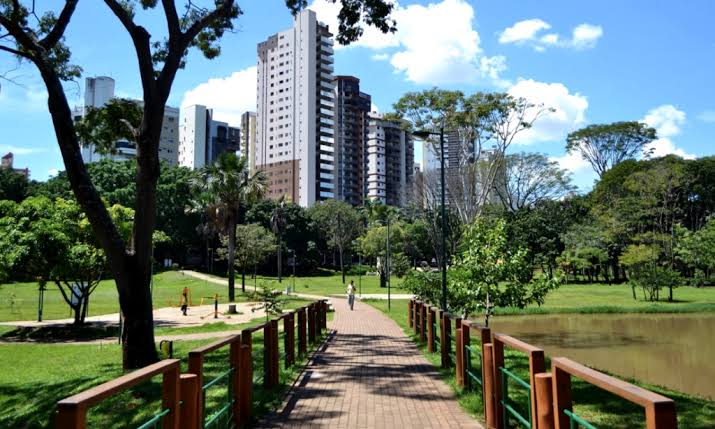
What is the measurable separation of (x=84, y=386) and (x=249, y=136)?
121027 mm

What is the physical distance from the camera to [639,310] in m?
31.8

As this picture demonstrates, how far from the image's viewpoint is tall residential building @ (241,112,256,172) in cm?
12241

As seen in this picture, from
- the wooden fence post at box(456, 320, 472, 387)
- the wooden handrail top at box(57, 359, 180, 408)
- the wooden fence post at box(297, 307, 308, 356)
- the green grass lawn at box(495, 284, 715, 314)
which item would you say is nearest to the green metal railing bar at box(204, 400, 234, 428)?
the wooden handrail top at box(57, 359, 180, 408)

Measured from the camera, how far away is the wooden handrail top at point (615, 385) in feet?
8.95

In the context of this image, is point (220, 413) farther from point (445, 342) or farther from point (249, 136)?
point (249, 136)

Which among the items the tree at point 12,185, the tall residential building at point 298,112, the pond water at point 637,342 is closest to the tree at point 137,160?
the pond water at point 637,342

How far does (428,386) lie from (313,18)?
346 ft

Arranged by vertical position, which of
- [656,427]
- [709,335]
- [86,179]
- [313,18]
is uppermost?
[313,18]

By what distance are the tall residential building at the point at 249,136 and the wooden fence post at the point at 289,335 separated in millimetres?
110177

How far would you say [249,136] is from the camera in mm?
127188

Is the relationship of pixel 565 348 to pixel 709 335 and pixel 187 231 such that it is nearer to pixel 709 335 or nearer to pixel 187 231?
pixel 709 335

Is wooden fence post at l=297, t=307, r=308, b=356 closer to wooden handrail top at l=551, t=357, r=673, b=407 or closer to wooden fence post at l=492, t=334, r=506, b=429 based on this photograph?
wooden fence post at l=492, t=334, r=506, b=429

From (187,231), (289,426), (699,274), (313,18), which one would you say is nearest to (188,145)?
(313,18)

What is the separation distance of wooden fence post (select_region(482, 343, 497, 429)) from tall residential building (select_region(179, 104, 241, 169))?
389ft
